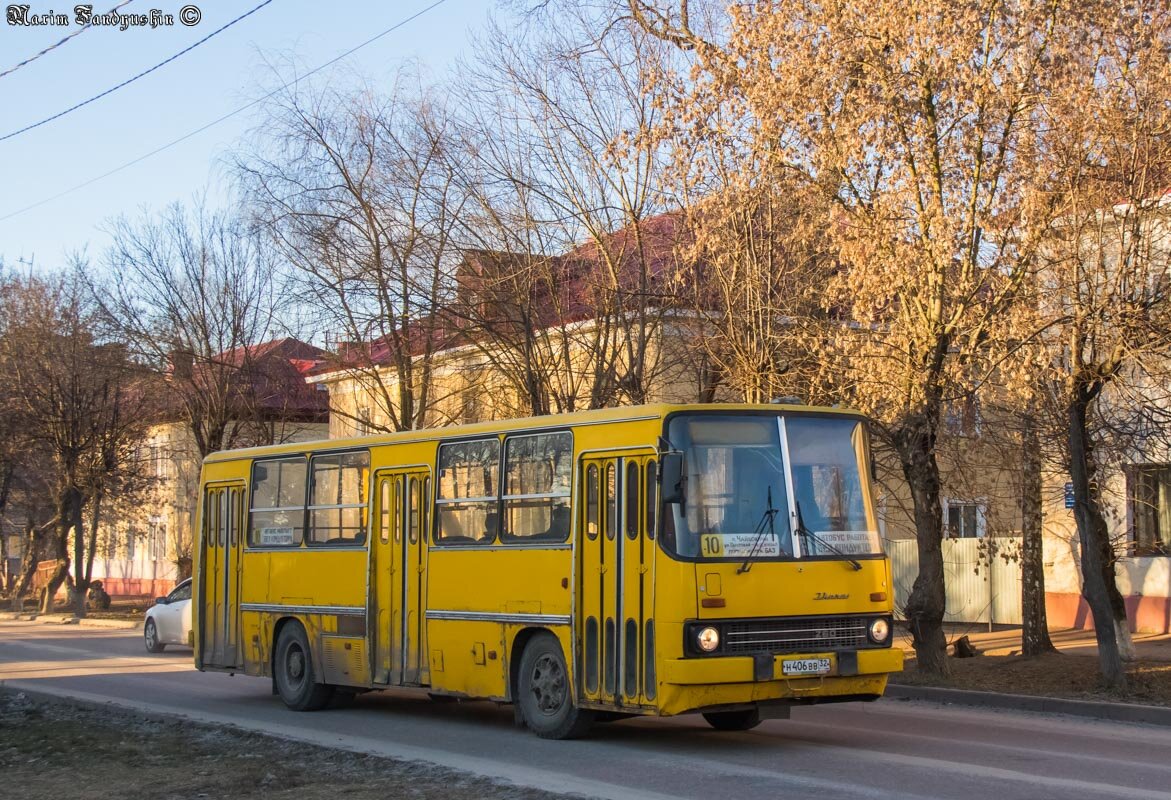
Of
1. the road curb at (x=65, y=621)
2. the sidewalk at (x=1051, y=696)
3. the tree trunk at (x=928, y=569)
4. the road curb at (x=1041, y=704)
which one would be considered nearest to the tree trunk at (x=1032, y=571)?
the sidewalk at (x=1051, y=696)

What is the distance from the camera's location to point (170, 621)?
89.7ft

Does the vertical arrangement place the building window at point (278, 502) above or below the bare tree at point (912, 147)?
below

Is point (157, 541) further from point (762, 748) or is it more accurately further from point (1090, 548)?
point (762, 748)

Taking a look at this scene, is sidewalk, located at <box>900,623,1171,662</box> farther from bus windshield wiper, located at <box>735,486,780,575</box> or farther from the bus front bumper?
bus windshield wiper, located at <box>735,486,780,575</box>

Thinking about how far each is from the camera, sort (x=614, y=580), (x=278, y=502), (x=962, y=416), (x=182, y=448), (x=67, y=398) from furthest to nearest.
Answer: (x=182, y=448) → (x=67, y=398) → (x=962, y=416) → (x=278, y=502) → (x=614, y=580)

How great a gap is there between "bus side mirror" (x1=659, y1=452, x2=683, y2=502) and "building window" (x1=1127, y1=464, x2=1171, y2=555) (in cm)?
1575

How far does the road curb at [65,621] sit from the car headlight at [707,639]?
89.5ft

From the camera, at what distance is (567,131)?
22000mm

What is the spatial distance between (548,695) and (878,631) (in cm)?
311

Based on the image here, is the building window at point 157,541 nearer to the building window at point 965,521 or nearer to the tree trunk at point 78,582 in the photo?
the tree trunk at point 78,582

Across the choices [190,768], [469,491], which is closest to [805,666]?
[469,491]

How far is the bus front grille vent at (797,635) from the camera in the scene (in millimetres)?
11883

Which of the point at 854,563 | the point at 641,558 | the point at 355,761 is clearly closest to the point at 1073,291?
the point at 854,563

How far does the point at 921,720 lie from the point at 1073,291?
5413 mm
